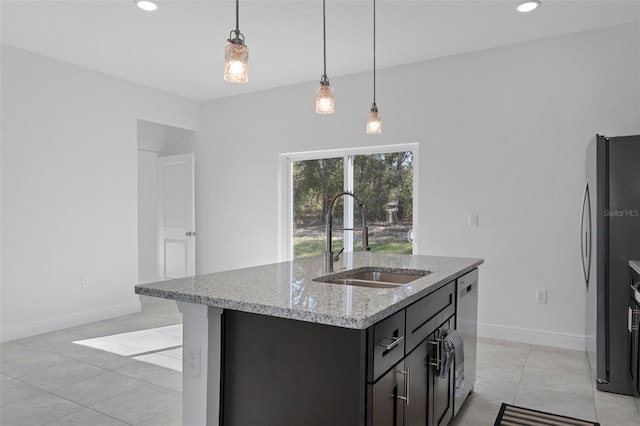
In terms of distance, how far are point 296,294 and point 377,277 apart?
3.13 feet

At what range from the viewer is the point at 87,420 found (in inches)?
97.2

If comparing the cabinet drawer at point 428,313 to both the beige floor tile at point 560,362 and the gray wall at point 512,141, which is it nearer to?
the beige floor tile at point 560,362

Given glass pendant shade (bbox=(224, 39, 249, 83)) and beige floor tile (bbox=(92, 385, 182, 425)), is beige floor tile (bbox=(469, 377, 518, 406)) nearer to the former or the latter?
beige floor tile (bbox=(92, 385, 182, 425))

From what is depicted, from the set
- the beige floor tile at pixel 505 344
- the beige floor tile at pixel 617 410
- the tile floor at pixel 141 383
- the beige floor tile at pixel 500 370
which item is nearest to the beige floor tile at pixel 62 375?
the tile floor at pixel 141 383

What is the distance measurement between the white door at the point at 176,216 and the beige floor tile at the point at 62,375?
8.62ft

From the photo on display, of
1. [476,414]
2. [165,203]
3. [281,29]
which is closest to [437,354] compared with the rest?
[476,414]

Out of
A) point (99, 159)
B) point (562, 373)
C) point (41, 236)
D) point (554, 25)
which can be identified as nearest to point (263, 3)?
point (554, 25)

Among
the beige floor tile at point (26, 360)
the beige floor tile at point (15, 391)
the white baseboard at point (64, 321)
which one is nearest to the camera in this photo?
the beige floor tile at point (15, 391)

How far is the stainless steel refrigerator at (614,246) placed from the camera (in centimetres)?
277

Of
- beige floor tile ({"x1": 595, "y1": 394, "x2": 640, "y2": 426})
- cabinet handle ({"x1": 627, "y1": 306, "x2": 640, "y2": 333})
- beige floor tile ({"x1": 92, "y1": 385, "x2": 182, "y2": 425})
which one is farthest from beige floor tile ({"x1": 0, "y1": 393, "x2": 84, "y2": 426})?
cabinet handle ({"x1": 627, "y1": 306, "x2": 640, "y2": 333})

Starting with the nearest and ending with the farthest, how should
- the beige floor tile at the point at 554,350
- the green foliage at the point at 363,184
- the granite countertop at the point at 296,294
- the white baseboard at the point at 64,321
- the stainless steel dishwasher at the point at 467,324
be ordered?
the granite countertop at the point at 296,294 → the stainless steel dishwasher at the point at 467,324 → the beige floor tile at the point at 554,350 → the white baseboard at the point at 64,321 → the green foliage at the point at 363,184

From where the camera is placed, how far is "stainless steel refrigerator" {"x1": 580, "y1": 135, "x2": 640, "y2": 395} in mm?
2766

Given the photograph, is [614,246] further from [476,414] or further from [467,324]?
[476,414]

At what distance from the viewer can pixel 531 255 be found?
12.7 feet
